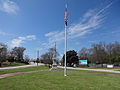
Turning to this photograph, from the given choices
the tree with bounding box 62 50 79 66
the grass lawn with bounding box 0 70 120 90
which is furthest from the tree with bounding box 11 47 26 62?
the grass lawn with bounding box 0 70 120 90

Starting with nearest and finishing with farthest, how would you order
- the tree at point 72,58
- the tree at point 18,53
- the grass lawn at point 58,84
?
the grass lawn at point 58,84 → the tree at point 72,58 → the tree at point 18,53

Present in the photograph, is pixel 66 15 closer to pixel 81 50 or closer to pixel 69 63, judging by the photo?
pixel 69 63

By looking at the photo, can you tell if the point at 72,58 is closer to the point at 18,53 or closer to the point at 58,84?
the point at 18,53

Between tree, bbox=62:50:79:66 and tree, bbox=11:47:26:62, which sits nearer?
tree, bbox=62:50:79:66

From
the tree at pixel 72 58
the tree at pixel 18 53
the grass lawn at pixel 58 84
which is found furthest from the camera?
the tree at pixel 18 53

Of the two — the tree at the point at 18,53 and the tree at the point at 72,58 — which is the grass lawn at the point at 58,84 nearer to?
the tree at the point at 72,58

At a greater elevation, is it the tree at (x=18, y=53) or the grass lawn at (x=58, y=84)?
the tree at (x=18, y=53)

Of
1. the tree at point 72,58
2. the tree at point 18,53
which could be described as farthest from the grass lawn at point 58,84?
the tree at point 18,53

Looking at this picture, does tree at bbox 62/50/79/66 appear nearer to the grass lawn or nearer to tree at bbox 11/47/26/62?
tree at bbox 11/47/26/62

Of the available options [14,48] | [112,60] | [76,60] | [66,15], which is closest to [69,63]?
[76,60]

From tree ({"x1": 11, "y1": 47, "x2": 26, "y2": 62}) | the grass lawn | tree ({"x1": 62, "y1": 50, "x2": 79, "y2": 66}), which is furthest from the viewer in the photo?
tree ({"x1": 11, "y1": 47, "x2": 26, "y2": 62})

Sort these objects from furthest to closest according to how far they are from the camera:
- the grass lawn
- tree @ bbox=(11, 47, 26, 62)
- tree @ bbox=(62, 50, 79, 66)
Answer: tree @ bbox=(11, 47, 26, 62) → tree @ bbox=(62, 50, 79, 66) → the grass lawn

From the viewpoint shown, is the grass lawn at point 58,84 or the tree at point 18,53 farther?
the tree at point 18,53

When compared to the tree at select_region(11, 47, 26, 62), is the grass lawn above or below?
below
